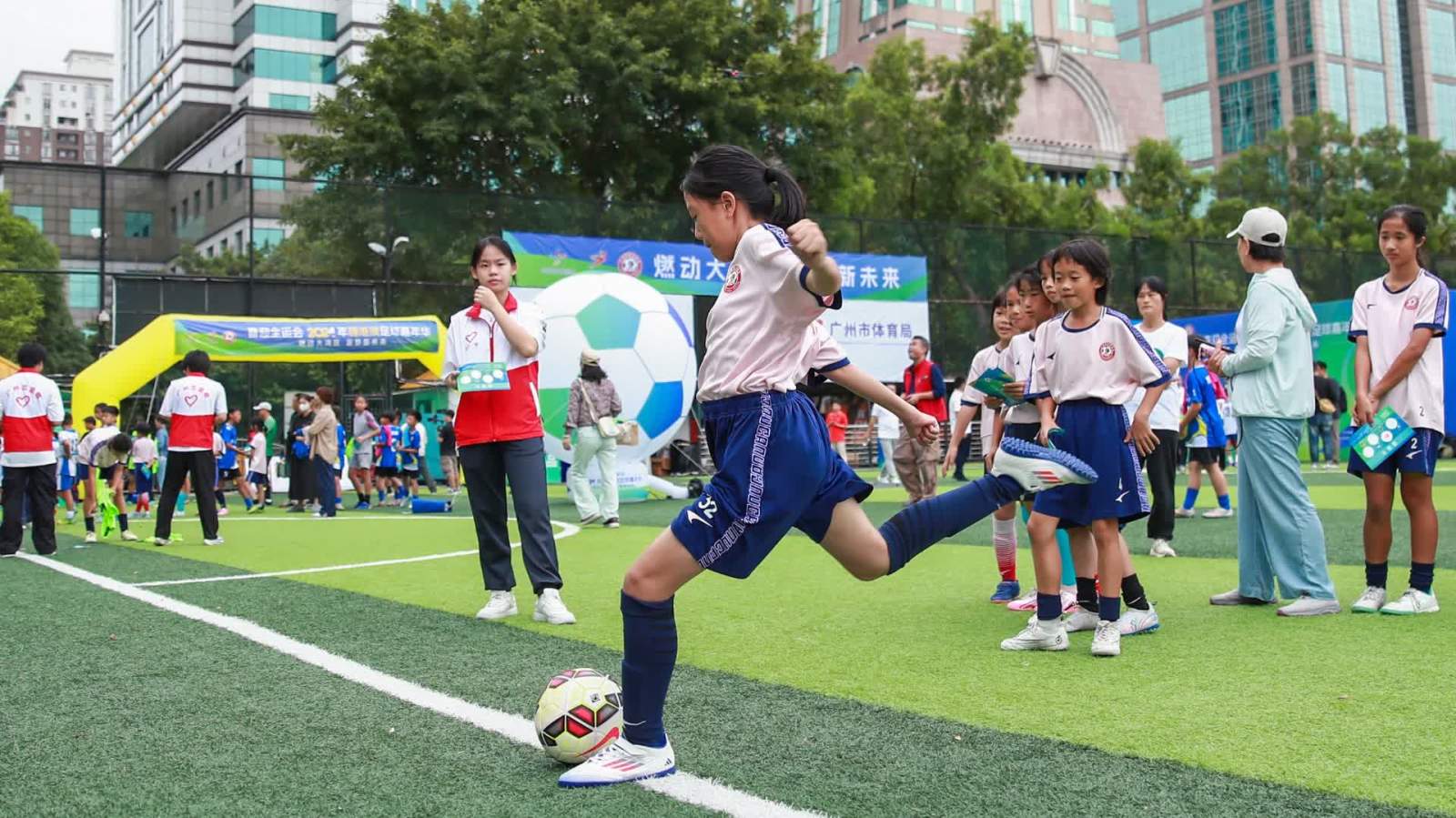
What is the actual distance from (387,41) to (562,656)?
27784 millimetres

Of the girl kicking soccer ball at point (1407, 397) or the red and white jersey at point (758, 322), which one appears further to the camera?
the girl kicking soccer ball at point (1407, 397)

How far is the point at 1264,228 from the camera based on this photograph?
5.76 meters

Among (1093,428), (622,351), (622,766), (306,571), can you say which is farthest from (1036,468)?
(622,351)

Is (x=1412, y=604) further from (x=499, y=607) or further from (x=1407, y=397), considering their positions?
(x=499, y=607)

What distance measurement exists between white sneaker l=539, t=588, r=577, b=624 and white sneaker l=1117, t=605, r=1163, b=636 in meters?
2.46

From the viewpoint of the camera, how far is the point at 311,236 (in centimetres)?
2456

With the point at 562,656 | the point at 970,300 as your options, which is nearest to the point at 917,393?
the point at 562,656

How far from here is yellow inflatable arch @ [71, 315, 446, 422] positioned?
1795 cm

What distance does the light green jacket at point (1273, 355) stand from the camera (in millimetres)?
5715

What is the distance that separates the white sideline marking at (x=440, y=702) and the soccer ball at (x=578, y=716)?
193 millimetres

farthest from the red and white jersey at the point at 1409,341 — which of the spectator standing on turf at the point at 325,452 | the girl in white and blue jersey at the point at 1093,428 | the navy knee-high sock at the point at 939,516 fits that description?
the spectator standing on turf at the point at 325,452

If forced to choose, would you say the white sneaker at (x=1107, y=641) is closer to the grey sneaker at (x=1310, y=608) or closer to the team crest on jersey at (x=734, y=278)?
the grey sneaker at (x=1310, y=608)

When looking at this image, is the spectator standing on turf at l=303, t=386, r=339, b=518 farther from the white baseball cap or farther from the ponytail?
the ponytail

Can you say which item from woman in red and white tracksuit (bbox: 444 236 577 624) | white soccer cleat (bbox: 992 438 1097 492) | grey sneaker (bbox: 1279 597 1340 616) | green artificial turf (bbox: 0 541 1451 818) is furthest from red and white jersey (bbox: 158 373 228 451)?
white soccer cleat (bbox: 992 438 1097 492)
